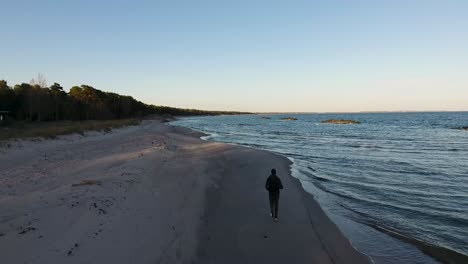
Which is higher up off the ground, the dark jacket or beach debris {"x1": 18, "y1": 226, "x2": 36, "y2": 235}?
the dark jacket

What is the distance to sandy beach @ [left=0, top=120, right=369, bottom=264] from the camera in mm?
8547

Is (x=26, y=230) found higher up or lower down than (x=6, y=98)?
lower down

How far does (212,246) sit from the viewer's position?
10.1 m

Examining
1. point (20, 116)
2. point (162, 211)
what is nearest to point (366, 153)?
point (162, 211)

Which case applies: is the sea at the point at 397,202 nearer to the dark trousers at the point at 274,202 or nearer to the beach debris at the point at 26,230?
the dark trousers at the point at 274,202

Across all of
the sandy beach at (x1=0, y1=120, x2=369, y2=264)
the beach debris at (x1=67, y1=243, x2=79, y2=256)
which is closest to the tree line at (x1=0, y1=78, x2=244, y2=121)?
the sandy beach at (x1=0, y1=120, x2=369, y2=264)

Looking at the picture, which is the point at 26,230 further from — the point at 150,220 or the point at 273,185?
the point at 273,185

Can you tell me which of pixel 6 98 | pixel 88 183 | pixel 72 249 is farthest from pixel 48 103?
pixel 72 249

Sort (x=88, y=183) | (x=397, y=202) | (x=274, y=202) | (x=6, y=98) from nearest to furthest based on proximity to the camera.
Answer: (x=274, y=202), (x=88, y=183), (x=397, y=202), (x=6, y=98)

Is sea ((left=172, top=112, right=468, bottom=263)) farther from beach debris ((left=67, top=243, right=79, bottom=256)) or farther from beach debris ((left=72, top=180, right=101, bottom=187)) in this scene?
beach debris ((left=72, top=180, right=101, bottom=187))

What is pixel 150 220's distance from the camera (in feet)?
36.2

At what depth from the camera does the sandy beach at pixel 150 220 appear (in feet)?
28.0

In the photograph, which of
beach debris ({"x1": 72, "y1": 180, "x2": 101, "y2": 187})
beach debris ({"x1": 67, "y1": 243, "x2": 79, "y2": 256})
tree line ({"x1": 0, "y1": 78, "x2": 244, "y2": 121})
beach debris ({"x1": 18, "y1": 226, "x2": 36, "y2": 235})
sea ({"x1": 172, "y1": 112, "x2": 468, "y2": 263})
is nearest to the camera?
beach debris ({"x1": 67, "y1": 243, "x2": 79, "y2": 256})

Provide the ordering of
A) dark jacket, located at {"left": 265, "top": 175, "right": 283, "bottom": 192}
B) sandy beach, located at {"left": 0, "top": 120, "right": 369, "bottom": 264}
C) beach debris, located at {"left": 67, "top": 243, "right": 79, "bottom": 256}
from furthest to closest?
dark jacket, located at {"left": 265, "top": 175, "right": 283, "bottom": 192} → sandy beach, located at {"left": 0, "top": 120, "right": 369, "bottom": 264} → beach debris, located at {"left": 67, "top": 243, "right": 79, "bottom": 256}
